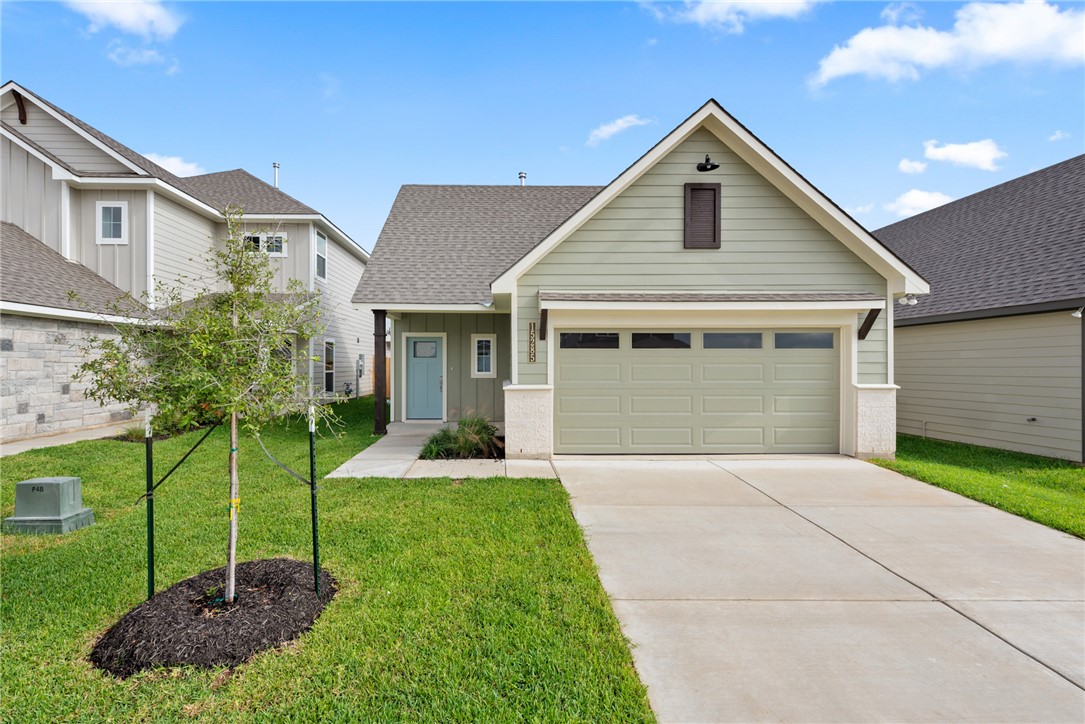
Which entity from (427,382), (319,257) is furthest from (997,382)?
(319,257)

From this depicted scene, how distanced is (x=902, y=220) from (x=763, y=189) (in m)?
11.8

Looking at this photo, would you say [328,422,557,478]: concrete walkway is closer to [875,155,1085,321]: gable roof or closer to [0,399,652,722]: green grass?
[0,399,652,722]: green grass

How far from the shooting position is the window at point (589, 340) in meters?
8.94

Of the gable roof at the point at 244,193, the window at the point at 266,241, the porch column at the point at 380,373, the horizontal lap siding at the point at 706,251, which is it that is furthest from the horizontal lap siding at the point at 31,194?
the window at the point at 266,241

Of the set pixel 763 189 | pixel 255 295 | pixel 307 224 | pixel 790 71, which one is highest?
pixel 790 71

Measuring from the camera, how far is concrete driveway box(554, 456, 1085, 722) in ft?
8.64

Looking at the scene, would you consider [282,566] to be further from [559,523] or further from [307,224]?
[307,224]

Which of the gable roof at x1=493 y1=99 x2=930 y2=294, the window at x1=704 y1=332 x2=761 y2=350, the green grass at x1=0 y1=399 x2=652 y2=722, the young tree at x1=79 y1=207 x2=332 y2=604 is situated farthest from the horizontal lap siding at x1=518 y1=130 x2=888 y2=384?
the young tree at x1=79 y1=207 x2=332 y2=604

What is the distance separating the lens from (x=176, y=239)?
44.7 ft

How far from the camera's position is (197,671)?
2.77 metres

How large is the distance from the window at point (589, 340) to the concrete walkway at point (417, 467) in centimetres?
213

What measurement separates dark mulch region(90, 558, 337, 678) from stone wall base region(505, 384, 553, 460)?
497cm

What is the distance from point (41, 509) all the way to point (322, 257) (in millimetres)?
12946

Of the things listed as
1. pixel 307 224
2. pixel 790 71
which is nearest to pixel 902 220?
pixel 790 71
